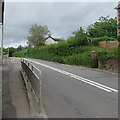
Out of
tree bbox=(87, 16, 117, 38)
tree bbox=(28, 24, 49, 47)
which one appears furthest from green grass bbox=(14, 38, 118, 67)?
tree bbox=(28, 24, 49, 47)

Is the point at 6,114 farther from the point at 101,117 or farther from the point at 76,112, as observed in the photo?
the point at 101,117

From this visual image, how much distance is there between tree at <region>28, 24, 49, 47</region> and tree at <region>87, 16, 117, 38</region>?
2766 centimetres

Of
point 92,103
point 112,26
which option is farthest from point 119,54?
point 112,26

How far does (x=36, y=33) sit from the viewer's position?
74625 mm

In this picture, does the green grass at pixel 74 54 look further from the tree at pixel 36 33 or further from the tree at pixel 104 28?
the tree at pixel 36 33

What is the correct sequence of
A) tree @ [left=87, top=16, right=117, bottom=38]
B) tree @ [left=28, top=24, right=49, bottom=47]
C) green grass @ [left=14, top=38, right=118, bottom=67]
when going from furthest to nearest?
1. tree @ [left=28, top=24, right=49, bottom=47]
2. tree @ [left=87, top=16, right=117, bottom=38]
3. green grass @ [left=14, top=38, right=118, bottom=67]

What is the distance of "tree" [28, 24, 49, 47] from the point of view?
73.8 m

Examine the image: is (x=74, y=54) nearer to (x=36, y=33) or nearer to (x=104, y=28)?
(x=104, y=28)

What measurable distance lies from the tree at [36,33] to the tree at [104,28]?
90.7 feet

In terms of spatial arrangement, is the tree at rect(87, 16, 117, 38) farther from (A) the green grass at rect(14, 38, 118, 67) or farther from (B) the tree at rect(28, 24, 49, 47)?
(B) the tree at rect(28, 24, 49, 47)

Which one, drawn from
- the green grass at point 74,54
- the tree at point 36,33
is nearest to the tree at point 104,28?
the green grass at point 74,54

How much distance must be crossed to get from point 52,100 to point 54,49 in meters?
28.7

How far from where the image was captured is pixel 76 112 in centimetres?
536

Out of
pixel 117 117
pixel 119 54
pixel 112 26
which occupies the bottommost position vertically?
pixel 117 117
